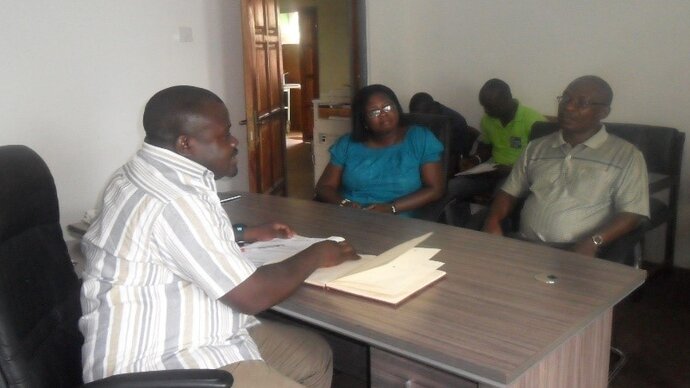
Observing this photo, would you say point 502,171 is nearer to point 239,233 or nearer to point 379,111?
point 379,111

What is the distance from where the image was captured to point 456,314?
1409 millimetres

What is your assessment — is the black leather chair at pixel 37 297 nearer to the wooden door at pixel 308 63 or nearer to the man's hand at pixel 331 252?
the man's hand at pixel 331 252

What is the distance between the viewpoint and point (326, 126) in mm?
5449

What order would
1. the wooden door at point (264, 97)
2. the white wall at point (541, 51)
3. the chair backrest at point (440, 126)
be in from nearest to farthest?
the chair backrest at point (440, 126)
the white wall at point (541, 51)
the wooden door at point (264, 97)

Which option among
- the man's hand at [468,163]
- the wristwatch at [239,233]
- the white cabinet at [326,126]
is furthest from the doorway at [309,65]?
the wristwatch at [239,233]

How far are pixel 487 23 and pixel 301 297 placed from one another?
11.6 ft

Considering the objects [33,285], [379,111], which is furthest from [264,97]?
[33,285]

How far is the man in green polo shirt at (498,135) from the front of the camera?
3.87 meters

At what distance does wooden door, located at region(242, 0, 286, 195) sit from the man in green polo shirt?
1364 mm

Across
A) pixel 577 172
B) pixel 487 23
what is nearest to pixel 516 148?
pixel 487 23

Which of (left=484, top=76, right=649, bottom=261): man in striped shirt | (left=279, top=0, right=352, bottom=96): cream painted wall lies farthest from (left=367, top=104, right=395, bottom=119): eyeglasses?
(left=279, top=0, right=352, bottom=96): cream painted wall

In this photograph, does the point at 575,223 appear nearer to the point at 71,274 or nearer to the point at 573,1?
the point at 71,274

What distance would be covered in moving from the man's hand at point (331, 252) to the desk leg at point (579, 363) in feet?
1.94

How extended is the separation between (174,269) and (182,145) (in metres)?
0.29
